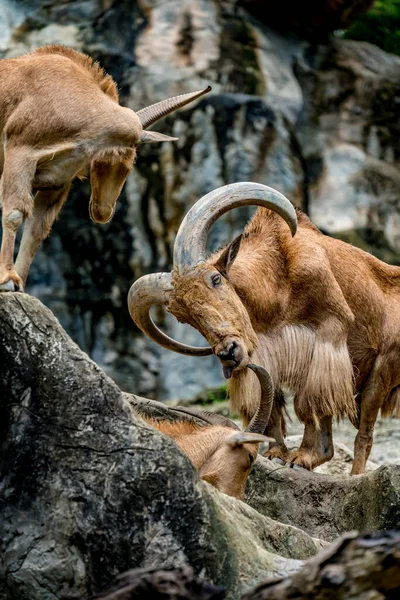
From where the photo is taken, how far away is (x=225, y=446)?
7629 mm

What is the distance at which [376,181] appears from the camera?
1703cm

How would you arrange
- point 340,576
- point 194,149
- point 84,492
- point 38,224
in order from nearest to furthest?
point 340,576
point 84,492
point 38,224
point 194,149

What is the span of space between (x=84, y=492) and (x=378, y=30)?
15458 millimetres

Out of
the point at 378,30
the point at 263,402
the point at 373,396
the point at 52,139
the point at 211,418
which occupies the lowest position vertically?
the point at 378,30

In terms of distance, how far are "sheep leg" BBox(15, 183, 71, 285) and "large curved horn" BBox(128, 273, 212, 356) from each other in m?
1.52

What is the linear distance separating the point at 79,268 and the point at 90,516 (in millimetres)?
10136

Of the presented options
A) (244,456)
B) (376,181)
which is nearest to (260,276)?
(244,456)

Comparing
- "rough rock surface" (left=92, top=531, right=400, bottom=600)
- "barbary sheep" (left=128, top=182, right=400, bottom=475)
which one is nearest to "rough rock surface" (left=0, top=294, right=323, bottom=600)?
"rough rock surface" (left=92, top=531, right=400, bottom=600)

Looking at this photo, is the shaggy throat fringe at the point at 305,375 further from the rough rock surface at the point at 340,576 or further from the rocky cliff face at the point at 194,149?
the rocky cliff face at the point at 194,149

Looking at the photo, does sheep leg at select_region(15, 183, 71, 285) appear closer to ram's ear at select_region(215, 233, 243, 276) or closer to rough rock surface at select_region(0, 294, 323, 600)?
rough rock surface at select_region(0, 294, 323, 600)

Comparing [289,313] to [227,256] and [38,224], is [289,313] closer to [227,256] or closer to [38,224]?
[227,256]

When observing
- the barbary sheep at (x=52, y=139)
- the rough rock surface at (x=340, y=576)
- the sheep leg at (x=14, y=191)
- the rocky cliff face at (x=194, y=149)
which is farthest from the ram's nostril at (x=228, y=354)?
the rocky cliff face at (x=194, y=149)

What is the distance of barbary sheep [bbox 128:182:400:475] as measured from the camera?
9.02 metres

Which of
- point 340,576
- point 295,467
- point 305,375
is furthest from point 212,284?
point 340,576
